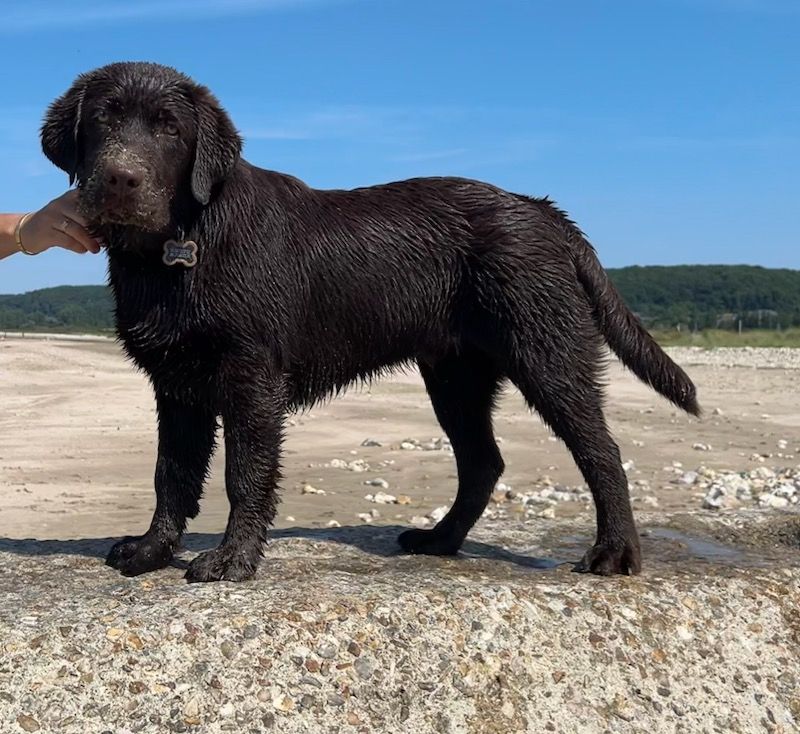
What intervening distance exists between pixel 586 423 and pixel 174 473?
6.21ft

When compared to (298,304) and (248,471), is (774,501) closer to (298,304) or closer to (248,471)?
(298,304)

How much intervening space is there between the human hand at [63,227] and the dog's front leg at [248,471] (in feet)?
3.09

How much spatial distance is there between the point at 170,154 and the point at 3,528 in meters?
6.18

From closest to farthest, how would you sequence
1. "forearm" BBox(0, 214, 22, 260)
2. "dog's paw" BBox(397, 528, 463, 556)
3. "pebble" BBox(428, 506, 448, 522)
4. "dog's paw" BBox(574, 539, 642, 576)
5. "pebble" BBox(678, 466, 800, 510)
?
"dog's paw" BBox(574, 539, 642, 576) < "forearm" BBox(0, 214, 22, 260) < "dog's paw" BBox(397, 528, 463, 556) < "pebble" BBox(678, 466, 800, 510) < "pebble" BBox(428, 506, 448, 522)

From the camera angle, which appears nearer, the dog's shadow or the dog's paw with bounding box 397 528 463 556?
the dog's shadow

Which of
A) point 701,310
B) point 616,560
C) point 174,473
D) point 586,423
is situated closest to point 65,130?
point 174,473

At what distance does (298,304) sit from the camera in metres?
4.43

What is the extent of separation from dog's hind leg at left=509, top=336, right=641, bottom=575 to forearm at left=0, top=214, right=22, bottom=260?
2430mm

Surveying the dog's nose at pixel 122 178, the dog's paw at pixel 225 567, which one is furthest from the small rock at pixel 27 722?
the dog's nose at pixel 122 178

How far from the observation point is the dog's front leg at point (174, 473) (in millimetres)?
4633

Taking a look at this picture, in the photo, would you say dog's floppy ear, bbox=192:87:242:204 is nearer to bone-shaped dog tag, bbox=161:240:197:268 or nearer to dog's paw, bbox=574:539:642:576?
bone-shaped dog tag, bbox=161:240:197:268

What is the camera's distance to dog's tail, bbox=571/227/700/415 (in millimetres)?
4895

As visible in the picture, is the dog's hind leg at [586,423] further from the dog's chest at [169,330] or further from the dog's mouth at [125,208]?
the dog's mouth at [125,208]

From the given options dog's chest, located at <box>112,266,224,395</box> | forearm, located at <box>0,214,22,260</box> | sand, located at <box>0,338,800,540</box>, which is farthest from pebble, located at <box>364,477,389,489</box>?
dog's chest, located at <box>112,266,224,395</box>
